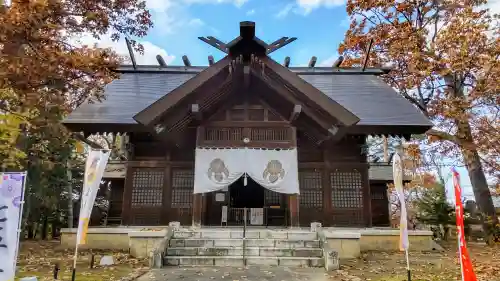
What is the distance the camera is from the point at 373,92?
14.1m

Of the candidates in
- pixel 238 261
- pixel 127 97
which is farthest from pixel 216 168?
pixel 127 97

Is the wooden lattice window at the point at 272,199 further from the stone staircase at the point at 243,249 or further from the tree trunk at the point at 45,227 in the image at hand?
the tree trunk at the point at 45,227

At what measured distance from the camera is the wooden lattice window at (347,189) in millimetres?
12000

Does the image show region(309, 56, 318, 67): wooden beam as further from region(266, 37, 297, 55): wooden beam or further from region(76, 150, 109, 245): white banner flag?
region(76, 150, 109, 245): white banner flag

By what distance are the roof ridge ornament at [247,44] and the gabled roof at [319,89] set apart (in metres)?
3.20

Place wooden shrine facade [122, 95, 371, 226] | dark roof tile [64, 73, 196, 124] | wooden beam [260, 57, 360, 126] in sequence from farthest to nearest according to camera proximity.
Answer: dark roof tile [64, 73, 196, 124] → wooden shrine facade [122, 95, 371, 226] → wooden beam [260, 57, 360, 126]

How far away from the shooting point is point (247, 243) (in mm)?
8867

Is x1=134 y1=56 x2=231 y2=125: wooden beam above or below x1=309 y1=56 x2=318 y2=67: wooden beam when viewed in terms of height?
below

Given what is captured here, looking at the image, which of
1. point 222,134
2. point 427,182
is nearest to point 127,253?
point 222,134

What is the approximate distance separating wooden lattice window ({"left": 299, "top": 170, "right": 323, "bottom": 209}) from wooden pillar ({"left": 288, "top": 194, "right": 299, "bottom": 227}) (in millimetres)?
1080

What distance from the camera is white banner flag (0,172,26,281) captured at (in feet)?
14.7

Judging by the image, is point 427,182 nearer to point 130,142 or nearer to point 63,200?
point 130,142

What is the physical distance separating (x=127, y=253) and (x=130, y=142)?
4.19 metres

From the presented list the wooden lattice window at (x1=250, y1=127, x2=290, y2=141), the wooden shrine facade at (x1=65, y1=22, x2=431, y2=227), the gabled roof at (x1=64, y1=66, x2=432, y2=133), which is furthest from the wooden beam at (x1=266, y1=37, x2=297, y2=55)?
the gabled roof at (x1=64, y1=66, x2=432, y2=133)
